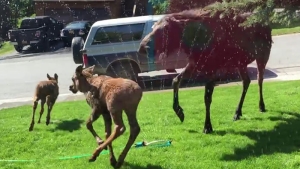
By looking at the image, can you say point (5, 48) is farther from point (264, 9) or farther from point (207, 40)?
point (264, 9)

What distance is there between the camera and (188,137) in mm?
7551

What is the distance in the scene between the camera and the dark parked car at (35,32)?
3175cm

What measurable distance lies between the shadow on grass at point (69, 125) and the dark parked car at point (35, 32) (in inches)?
889

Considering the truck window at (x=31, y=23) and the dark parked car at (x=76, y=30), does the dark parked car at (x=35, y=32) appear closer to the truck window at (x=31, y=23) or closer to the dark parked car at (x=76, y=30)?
the truck window at (x=31, y=23)

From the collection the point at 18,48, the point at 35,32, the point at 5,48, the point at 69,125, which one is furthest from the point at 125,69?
the point at 5,48

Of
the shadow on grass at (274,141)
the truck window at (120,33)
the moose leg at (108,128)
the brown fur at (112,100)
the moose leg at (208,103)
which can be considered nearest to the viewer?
the brown fur at (112,100)

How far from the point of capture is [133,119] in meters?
Answer: 5.91

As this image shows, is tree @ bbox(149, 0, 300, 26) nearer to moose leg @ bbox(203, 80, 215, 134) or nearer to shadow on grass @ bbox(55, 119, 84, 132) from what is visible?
moose leg @ bbox(203, 80, 215, 134)

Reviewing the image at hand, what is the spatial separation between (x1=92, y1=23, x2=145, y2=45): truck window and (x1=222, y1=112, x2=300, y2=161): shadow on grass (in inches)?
281

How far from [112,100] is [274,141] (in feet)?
8.45

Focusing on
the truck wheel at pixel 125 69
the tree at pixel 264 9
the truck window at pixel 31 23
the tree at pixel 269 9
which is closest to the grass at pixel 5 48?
the truck window at pixel 31 23

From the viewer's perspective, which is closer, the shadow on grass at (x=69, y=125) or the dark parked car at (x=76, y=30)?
the shadow on grass at (x=69, y=125)

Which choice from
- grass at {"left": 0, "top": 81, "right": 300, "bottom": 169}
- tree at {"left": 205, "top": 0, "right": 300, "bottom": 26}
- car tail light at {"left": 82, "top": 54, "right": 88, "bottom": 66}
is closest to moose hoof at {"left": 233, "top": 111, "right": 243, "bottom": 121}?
grass at {"left": 0, "top": 81, "right": 300, "bottom": 169}

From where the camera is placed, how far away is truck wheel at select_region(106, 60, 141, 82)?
585 inches
